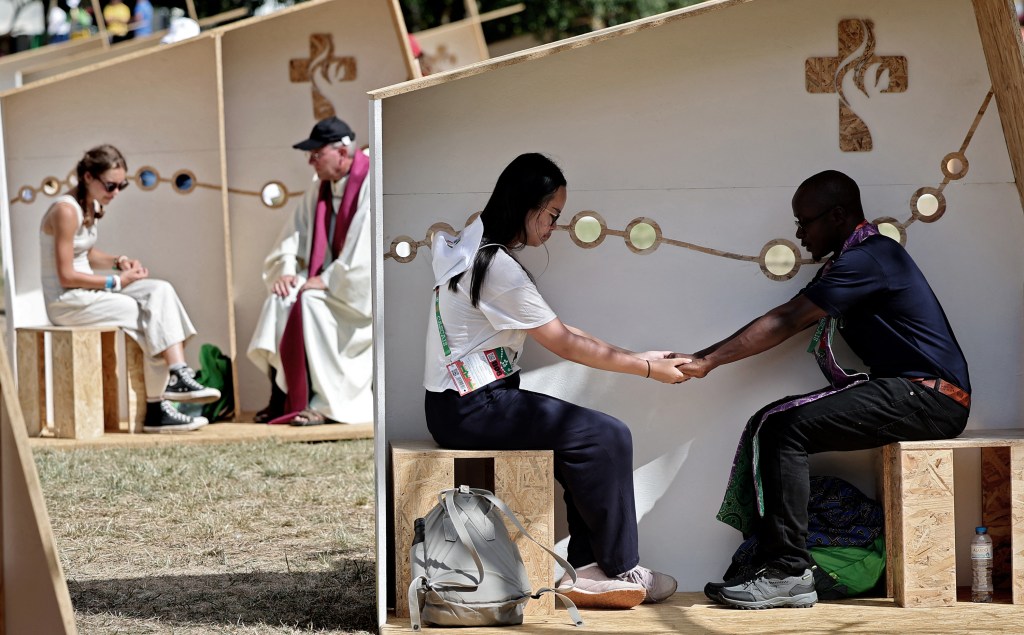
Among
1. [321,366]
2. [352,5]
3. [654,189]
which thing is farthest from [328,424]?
[654,189]

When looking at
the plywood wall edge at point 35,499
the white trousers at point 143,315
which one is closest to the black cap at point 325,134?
the white trousers at point 143,315

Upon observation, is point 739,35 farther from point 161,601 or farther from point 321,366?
point 321,366

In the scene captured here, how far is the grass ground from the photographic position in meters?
4.21

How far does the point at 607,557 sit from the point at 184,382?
389cm

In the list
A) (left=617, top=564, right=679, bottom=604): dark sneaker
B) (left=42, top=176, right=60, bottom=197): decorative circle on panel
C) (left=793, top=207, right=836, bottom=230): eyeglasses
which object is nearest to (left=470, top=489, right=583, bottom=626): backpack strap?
(left=617, top=564, right=679, bottom=604): dark sneaker

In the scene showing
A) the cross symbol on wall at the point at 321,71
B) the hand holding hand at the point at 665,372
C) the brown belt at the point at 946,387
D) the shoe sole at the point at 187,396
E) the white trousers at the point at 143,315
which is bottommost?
the shoe sole at the point at 187,396

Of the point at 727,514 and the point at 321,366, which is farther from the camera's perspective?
the point at 321,366

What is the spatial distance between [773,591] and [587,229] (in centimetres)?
129

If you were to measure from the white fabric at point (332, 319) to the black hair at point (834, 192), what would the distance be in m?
3.52

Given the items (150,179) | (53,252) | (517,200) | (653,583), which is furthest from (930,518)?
(150,179)

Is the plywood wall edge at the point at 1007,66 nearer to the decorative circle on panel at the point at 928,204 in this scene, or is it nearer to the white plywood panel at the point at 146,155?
the decorative circle on panel at the point at 928,204

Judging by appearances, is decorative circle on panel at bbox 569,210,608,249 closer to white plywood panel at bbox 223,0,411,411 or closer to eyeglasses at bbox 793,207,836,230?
eyeglasses at bbox 793,207,836,230

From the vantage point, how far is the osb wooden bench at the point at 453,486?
3.97m

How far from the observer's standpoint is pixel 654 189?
14.3 feet
